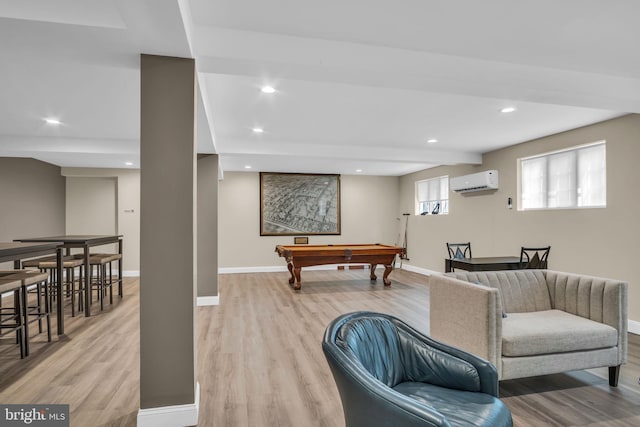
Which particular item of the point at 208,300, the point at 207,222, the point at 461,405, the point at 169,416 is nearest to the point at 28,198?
the point at 207,222

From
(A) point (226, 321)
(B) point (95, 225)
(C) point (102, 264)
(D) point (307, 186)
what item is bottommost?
(A) point (226, 321)

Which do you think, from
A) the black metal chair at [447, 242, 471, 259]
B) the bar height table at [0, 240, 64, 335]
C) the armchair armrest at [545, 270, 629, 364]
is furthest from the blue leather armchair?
the black metal chair at [447, 242, 471, 259]

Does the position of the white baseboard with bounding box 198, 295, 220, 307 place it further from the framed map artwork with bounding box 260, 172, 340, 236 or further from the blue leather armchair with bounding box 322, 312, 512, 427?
the blue leather armchair with bounding box 322, 312, 512, 427

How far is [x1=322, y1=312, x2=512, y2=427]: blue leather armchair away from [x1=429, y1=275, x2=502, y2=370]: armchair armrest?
0.65 m

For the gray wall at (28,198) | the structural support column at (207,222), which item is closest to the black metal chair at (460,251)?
the structural support column at (207,222)

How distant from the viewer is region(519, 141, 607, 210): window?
430 centimetres

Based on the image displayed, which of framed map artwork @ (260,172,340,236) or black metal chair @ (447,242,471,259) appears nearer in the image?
black metal chair @ (447,242,471,259)

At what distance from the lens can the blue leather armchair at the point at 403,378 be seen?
1.29 m

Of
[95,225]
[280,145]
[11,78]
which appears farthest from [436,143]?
[95,225]

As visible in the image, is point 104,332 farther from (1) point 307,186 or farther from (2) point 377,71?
(1) point 307,186

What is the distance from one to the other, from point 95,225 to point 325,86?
652 centimetres

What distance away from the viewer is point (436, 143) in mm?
5477

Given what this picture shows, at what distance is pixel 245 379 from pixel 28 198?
5.93 m

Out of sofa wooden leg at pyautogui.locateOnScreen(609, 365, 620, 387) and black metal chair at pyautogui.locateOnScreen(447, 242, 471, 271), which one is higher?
black metal chair at pyautogui.locateOnScreen(447, 242, 471, 271)
